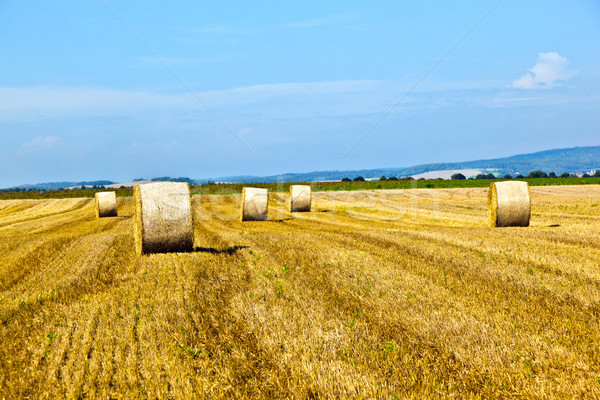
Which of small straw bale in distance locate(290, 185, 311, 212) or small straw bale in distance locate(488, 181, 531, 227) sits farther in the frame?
small straw bale in distance locate(290, 185, 311, 212)

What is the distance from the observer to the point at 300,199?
28281 millimetres

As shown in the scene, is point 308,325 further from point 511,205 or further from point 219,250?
point 511,205

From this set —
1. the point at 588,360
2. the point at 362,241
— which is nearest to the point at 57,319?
the point at 588,360

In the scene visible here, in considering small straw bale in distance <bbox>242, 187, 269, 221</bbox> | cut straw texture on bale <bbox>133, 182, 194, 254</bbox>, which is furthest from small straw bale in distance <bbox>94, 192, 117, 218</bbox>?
cut straw texture on bale <bbox>133, 182, 194, 254</bbox>

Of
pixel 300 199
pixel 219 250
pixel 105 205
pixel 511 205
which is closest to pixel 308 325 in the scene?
pixel 219 250

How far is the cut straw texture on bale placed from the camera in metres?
12.0

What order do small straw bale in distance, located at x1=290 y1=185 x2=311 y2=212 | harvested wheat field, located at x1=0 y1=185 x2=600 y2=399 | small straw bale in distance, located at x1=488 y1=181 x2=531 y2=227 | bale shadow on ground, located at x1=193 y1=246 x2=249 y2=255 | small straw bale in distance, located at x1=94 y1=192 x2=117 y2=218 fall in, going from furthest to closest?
1. small straw bale in distance, located at x1=94 y1=192 x2=117 y2=218
2. small straw bale in distance, located at x1=290 y1=185 x2=311 y2=212
3. small straw bale in distance, located at x1=488 y1=181 x2=531 y2=227
4. bale shadow on ground, located at x1=193 y1=246 x2=249 y2=255
5. harvested wheat field, located at x1=0 y1=185 x2=600 y2=399

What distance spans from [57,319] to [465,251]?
9.18m

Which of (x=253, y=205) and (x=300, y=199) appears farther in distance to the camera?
(x=300, y=199)

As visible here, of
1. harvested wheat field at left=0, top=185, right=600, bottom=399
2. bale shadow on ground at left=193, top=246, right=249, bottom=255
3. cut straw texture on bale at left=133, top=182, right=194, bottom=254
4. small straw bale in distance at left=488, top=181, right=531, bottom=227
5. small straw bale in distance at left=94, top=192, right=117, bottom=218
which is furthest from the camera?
small straw bale in distance at left=94, top=192, right=117, bottom=218

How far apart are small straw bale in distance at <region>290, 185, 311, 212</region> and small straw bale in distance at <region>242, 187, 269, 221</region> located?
4677 millimetres

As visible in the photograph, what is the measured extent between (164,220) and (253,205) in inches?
453

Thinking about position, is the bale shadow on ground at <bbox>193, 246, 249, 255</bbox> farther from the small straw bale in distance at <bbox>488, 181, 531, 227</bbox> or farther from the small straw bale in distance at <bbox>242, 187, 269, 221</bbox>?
the small straw bale in distance at <bbox>488, 181, 531, 227</bbox>

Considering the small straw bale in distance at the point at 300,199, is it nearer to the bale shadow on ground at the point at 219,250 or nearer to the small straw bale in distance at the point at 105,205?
the small straw bale in distance at the point at 105,205
